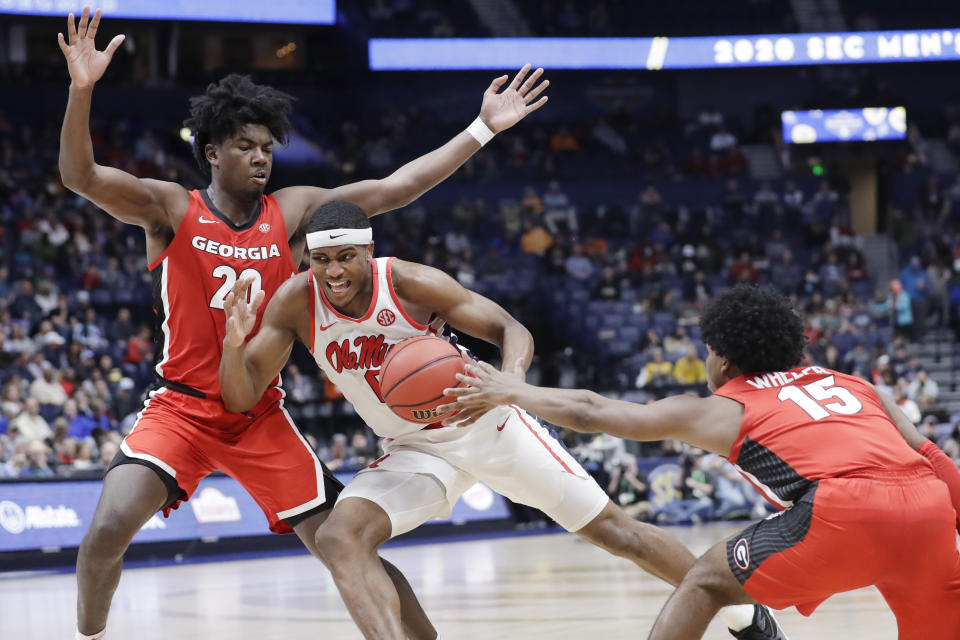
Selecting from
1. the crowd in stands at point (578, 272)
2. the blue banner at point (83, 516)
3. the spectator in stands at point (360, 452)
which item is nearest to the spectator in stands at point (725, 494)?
the crowd in stands at point (578, 272)

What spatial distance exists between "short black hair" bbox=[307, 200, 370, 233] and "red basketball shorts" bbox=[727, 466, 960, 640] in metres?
1.94

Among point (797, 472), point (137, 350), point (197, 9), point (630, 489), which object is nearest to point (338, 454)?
point (137, 350)

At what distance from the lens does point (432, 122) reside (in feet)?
74.1

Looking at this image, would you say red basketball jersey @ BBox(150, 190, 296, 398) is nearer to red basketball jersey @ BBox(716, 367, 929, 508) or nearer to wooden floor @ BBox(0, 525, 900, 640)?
red basketball jersey @ BBox(716, 367, 929, 508)

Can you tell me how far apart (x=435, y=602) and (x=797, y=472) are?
4558 mm

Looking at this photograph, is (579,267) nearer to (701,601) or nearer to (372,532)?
(372,532)

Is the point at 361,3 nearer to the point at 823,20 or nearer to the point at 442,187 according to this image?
the point at 442,187

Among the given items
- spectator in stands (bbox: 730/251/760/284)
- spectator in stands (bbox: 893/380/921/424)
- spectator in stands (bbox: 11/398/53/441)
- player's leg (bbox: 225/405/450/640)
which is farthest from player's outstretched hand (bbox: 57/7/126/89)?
spectator in stands (bbox: 730/251/760/284)

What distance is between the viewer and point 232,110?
4.90m

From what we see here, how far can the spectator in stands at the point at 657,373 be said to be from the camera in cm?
1573

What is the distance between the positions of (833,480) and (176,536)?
9358mm

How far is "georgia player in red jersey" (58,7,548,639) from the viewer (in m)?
4.62

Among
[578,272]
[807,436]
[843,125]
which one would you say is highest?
[843,125]

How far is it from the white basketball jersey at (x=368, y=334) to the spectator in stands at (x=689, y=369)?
11.2 metres
